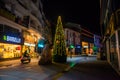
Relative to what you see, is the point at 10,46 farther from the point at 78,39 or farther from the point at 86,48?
the point at 86,48

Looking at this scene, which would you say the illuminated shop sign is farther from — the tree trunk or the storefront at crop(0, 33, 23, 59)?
the tree trunk

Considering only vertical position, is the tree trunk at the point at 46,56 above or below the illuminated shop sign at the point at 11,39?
below

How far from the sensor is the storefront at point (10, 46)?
2686cm

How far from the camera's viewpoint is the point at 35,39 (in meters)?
46.1

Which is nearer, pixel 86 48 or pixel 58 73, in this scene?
pixel 58 73

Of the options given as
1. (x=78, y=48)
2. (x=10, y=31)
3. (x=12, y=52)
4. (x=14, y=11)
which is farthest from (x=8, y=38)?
(x=78, y=48)

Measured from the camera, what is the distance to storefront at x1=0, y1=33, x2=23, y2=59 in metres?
26.9

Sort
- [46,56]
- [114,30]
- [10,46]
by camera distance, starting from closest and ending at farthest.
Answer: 1. [114,30]
2. [46,56]
3. [10,46]

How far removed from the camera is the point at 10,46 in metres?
30.2

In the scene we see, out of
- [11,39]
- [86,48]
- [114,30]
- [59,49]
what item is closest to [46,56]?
[59,49]

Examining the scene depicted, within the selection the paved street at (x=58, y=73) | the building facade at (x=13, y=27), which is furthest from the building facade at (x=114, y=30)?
the building facade at (x=13, y=27)

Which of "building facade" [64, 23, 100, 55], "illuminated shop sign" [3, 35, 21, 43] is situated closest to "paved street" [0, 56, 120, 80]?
"illuminated shop sign" [3, 35, 21, 43]

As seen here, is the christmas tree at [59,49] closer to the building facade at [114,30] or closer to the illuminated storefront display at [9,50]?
the building facade at [114,30]

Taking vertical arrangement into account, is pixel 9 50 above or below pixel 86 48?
below
